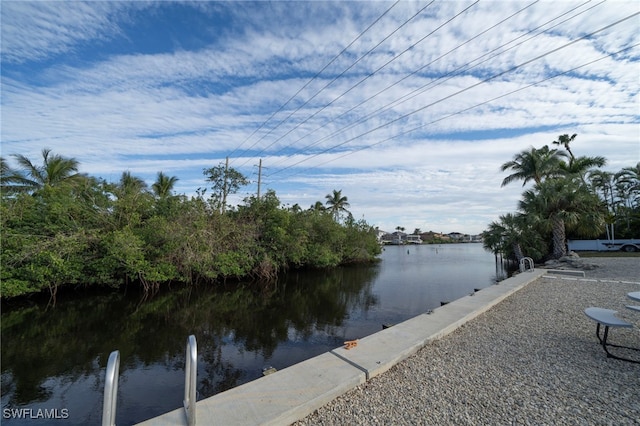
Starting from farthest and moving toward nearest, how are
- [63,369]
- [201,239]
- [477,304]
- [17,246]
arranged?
1. [201,239]
2. [17,246]
3. [477,304]
4. [63,369]

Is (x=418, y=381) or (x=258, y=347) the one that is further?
(x=258, y=347)

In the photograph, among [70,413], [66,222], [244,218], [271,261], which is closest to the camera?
Answer: [70,413]

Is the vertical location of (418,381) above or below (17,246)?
below

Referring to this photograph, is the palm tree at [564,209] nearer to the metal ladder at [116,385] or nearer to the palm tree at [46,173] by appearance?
the metal ladder at [116,385]

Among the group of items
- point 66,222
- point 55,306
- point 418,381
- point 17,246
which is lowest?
point 55,306

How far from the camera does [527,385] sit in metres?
3.42

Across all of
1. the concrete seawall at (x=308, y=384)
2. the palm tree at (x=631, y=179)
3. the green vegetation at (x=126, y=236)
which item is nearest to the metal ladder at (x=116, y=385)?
the concrete seawall at (x=308, y=384)

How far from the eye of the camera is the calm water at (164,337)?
4.70 meters

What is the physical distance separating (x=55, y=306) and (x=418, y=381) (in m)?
12.8

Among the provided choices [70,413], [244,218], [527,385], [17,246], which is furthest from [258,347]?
[244,218]

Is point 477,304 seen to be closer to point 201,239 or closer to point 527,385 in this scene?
point 527,385

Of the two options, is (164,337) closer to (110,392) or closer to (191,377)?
(191,377)

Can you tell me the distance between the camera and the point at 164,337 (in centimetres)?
734

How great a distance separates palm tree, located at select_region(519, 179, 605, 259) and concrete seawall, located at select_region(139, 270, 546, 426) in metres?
17.5
